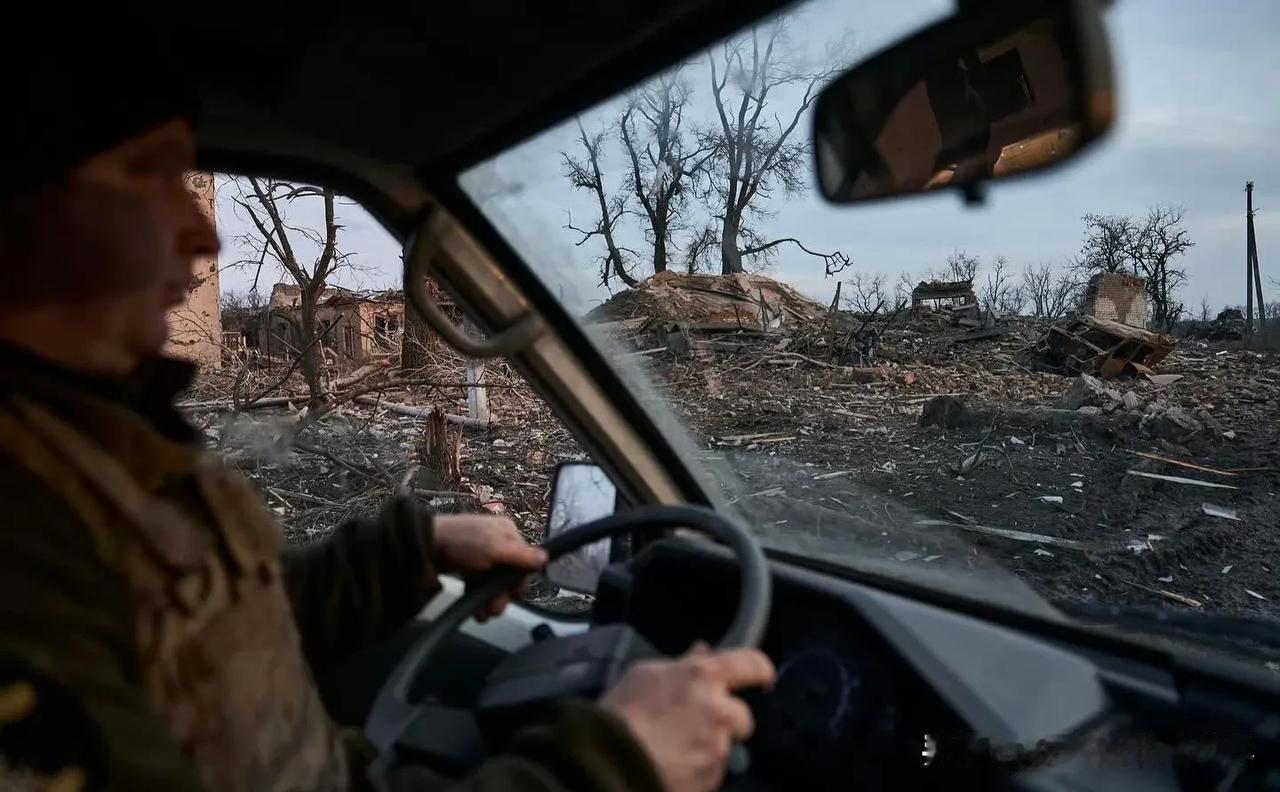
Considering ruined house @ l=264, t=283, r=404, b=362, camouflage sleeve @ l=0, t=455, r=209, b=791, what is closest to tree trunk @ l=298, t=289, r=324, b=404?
ruined house @ l=264, t=283, r=404, b=362

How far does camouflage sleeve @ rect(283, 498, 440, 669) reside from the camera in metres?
1.84

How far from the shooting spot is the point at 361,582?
188 centimetres

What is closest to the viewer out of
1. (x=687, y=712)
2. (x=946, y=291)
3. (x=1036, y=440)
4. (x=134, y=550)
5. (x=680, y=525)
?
(x=134, y=550)

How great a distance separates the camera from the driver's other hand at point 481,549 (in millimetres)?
1919

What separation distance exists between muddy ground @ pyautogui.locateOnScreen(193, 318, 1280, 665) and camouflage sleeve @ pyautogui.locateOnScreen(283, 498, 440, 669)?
0.71m

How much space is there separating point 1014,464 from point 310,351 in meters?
5.81

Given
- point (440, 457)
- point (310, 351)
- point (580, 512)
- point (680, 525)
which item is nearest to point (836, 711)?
point (680, 525)

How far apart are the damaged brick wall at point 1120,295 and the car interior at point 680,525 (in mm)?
752

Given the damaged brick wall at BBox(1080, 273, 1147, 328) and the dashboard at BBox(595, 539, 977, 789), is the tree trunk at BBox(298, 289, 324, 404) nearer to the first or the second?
the dashboard at BBox(595, 539, 977, 789)

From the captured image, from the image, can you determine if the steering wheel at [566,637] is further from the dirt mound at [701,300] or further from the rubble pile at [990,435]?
the dirt mound at [701,300]

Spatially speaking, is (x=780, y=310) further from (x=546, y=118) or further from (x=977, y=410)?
(x=546, y=118)

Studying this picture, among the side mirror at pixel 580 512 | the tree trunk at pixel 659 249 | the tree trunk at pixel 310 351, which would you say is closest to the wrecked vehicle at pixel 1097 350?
the tree trunk at pixel 659 249

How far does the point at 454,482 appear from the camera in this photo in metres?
7.17

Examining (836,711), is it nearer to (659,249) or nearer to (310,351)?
(659,249)
